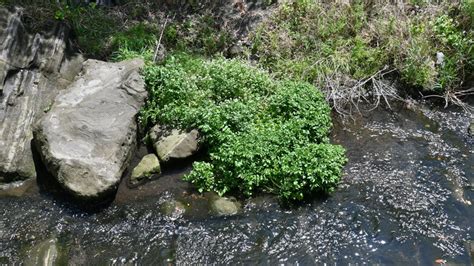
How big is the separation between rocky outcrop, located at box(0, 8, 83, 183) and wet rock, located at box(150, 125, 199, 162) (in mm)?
2275

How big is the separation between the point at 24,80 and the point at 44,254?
3796mm

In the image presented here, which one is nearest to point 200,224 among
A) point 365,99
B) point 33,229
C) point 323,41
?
point 33,229

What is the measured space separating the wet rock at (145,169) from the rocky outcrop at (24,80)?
1814mm

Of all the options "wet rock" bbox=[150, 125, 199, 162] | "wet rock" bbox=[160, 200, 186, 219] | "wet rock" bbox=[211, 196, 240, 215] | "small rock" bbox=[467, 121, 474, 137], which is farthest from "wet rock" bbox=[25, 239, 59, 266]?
"small rock" bbox=[467, 121, 474, 137]

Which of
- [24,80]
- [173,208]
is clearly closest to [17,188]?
[24,80]

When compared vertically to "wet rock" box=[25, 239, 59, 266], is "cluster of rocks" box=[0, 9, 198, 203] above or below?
above

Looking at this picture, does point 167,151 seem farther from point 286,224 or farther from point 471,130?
point 471,130

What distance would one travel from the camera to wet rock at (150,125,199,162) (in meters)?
9.12

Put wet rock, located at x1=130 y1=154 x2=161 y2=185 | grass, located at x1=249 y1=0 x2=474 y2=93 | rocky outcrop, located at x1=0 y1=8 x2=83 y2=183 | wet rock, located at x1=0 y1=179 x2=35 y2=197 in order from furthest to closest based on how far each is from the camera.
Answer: grass, located at x1=249 y1=0 x2=474 y2=93 < rocky outcrop, located at x1=0 y1=8 x2=83 y2=183 < wet rock, located at x1=130 y1=154 x2=161 y2=185 < wet rock, located at x1=0 y1=179 x2=35 y2=197

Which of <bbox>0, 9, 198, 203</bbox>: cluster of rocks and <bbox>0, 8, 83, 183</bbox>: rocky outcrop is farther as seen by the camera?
<bbox>0, 8, 83, 183</bbox>: rocky outcrop

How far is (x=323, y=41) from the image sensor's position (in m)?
11.5

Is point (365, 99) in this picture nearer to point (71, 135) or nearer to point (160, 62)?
point (160, 62)

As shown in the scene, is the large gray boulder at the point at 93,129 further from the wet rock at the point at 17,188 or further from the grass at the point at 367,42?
the grass at the point at 367,42

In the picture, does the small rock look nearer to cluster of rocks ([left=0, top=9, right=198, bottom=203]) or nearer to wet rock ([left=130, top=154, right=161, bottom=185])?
cluster of rocks ([left=0, top=9, right=198, bottom=203])
